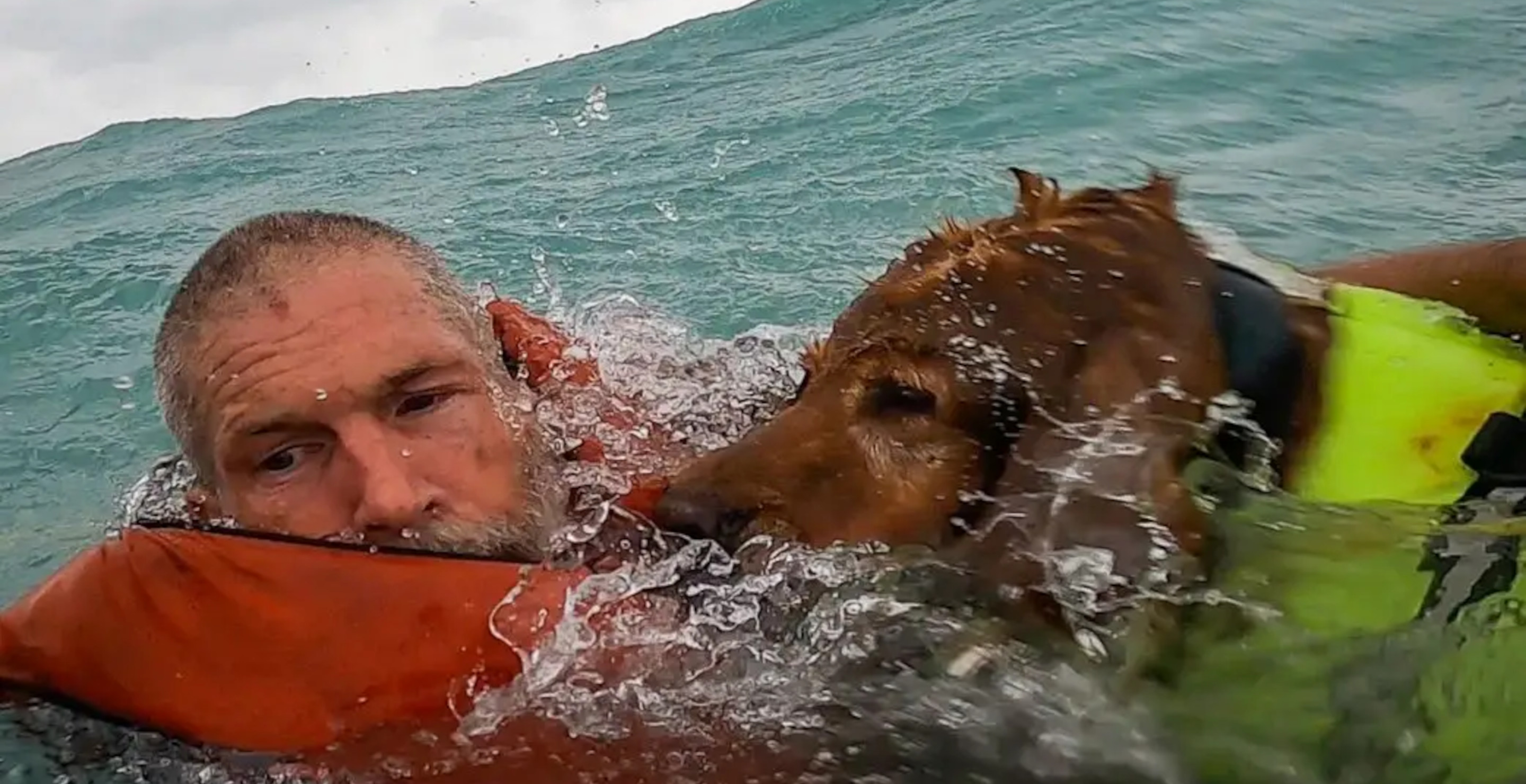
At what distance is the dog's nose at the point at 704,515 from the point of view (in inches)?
122

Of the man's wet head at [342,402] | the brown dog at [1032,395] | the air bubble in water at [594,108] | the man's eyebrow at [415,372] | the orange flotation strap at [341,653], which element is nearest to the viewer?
the brown dog at [1032,395]

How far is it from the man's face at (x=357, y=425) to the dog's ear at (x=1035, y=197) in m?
1.29

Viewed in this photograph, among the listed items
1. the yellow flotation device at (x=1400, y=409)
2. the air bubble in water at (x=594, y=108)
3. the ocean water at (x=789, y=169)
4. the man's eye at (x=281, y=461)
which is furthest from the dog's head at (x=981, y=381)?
the air bubble in water at (x=594, y=108)

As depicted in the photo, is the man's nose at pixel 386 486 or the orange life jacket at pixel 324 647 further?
the man's nose at pixel 386 486

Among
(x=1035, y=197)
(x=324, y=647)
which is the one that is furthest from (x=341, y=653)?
(x=1035, y=197)

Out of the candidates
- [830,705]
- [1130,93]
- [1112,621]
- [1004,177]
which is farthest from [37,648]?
[1130,93]

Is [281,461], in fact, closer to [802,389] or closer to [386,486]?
[386,486]

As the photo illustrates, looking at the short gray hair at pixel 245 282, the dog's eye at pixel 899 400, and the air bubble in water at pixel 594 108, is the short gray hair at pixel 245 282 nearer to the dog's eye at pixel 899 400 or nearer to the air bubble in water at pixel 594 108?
the dog's eye at pixel 899 400

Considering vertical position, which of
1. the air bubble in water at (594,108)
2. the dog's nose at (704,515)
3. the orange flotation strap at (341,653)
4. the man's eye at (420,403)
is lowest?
the orange flotation strap at (341,653)

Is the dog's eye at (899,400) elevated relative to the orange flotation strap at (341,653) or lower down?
elevated

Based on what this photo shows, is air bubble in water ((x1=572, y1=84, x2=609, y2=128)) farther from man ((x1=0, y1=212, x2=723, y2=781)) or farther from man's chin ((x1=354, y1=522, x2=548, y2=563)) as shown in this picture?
man's chin ((x1=354, y1=522, x2=548, y2=563))

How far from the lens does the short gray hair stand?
390 centimetres

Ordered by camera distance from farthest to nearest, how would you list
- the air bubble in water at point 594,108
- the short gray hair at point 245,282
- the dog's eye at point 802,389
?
the air bubble in water at point 594,108
the short gray hair at point 245,282
the dog's eye at point 802,389

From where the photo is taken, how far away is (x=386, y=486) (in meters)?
3.54
